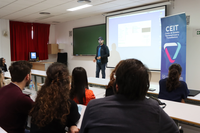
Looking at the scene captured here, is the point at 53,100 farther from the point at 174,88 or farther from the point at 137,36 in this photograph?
the point at 137,36

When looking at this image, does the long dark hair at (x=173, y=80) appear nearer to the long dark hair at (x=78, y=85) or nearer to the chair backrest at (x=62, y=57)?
the long dark hair at (x=78, y=85)

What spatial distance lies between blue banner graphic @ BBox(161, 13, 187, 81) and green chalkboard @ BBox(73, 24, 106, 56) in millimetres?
2553

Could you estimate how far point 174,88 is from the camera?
225 centimetres

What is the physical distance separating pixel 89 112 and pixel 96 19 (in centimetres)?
590

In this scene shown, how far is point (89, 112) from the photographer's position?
83cm

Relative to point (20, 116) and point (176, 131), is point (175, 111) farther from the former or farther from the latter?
point (20, 116)

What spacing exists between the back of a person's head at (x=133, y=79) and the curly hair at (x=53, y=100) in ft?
1.80

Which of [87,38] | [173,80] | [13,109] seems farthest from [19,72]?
[87,38]

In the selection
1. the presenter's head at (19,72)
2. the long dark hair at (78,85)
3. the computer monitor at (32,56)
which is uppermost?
the computer monitor at (32,56)

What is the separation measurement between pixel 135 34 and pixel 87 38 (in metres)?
2.27

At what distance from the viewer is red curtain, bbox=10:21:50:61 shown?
732 cm

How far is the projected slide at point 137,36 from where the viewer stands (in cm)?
474

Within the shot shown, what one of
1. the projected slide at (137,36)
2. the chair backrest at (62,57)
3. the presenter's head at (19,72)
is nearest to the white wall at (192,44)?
the projected slide at (137,36)

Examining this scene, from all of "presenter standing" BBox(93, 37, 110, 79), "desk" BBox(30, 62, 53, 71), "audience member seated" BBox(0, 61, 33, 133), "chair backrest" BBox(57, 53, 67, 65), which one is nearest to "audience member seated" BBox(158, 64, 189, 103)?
"audience member seated" BBox(0, 61, 33, 133)
